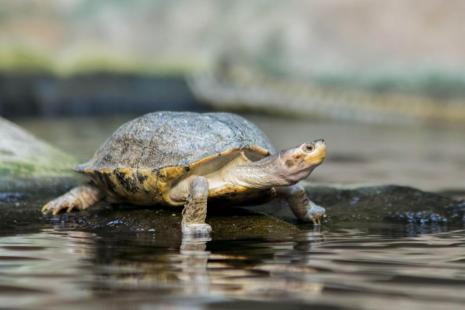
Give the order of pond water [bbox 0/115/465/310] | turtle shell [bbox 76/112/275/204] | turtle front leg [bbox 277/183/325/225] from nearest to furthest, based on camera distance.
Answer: pond water [bbox 0/115/465/310] < turtle shell [bbox 76/112/275/204] < turtle front leg [bbox 277/183/325/225]

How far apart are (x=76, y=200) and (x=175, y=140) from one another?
803 millimetres

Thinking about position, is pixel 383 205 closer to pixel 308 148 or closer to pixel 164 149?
pixel 308 148

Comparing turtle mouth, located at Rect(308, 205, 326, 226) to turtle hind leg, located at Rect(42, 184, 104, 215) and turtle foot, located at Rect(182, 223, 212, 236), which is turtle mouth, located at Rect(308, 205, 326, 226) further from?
turtle hind leg, located at Rect(42, 184, 104, 215)

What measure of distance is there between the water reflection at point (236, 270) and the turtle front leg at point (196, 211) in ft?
0.63

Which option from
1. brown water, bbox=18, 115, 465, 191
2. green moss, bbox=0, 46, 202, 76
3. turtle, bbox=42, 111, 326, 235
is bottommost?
turtle, bbox=42, 111, 326, 235

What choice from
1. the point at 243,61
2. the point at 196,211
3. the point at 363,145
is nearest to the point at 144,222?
the point at 196,211

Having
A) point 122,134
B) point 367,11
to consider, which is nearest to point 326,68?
point 367,11

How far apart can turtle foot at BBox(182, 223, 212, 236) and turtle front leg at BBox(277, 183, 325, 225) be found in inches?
27.9

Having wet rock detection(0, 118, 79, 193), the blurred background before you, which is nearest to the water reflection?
wet rock detection(0, 118, 79, 193)

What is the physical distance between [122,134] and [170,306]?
2.63 meters

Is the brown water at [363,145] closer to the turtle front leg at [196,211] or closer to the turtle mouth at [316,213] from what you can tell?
the turtle mouth at [316,213]

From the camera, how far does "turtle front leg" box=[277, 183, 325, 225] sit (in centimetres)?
545

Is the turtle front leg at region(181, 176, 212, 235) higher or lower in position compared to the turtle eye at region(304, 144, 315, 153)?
lower

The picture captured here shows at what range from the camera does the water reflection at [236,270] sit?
10.3 ft
